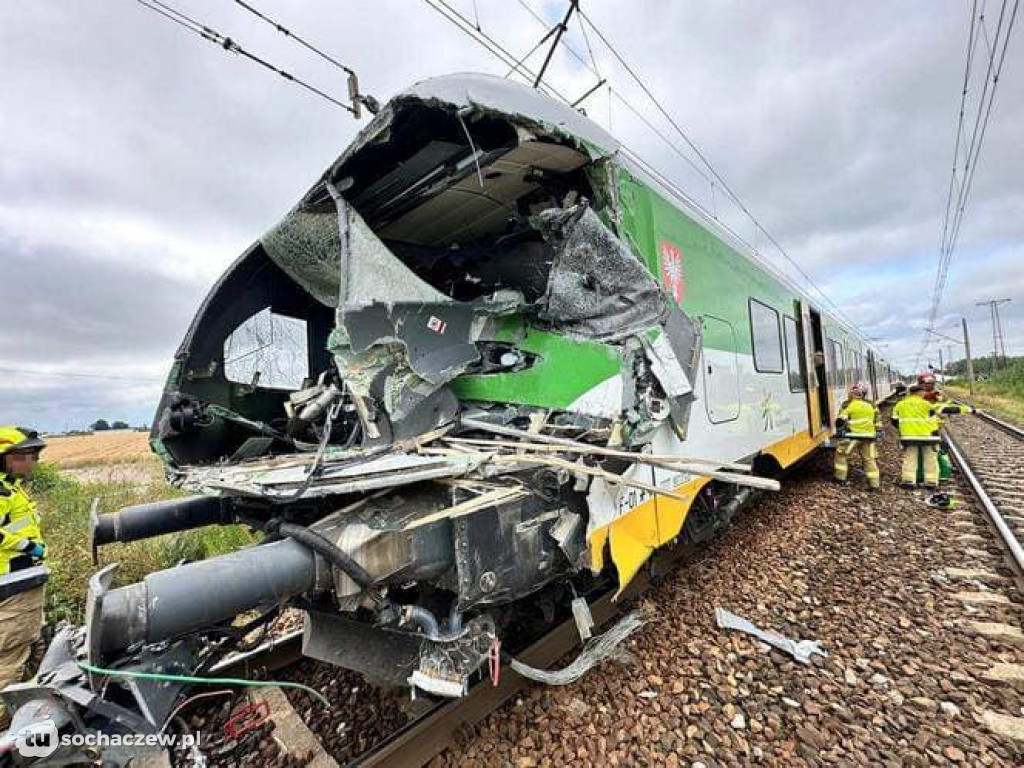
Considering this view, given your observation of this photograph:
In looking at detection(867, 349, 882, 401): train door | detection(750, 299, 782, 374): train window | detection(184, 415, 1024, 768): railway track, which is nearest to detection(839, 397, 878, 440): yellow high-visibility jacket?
detection(184, 415, 1024, 768): railway track

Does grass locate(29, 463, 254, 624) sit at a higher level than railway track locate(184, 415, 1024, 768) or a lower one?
higher

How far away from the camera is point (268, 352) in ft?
14.5

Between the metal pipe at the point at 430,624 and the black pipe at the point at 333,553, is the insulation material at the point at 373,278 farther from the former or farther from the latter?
the metal pipe at the point at 430,624

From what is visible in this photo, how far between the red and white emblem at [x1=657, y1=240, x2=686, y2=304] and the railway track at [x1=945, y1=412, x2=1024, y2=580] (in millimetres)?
4110

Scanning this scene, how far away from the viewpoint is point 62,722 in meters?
2.15

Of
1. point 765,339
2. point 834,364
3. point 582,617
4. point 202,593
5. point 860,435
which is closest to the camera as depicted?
point 202,593

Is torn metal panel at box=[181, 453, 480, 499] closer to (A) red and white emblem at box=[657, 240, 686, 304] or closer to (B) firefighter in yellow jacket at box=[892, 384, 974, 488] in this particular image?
(A) red and white emblem at box=[657, 240, 686, 304]

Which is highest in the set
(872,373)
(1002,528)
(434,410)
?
(872,373)

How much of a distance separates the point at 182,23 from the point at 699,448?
18.7 feet

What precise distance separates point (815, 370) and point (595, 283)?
7.18m

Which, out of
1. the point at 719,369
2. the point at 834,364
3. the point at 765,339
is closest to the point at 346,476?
the point at 719,369

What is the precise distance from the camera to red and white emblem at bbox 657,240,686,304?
3578mm

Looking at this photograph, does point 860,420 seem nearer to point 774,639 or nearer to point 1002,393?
point 774,639

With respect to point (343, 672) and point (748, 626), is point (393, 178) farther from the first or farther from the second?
point (748, 626)
